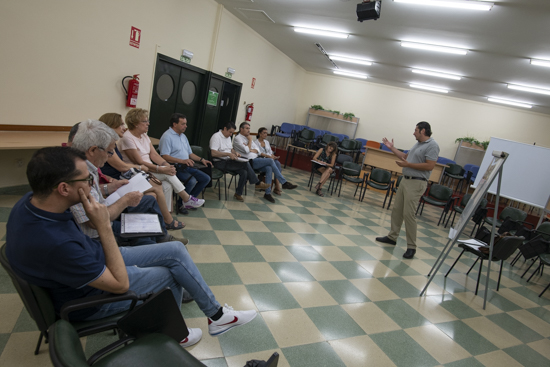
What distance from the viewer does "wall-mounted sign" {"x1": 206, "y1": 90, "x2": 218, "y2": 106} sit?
684 cm

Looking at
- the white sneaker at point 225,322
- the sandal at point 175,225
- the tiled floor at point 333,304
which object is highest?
the white sneaker at point 225,322

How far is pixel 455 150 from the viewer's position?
39.1 feet

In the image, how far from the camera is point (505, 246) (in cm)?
319

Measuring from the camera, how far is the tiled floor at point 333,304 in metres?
2.00

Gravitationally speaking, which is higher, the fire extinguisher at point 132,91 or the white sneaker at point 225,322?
the fire extinguisher at point 132,91

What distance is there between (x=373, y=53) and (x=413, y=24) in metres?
2.70

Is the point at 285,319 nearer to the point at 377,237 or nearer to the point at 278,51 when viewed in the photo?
the point at 377,237

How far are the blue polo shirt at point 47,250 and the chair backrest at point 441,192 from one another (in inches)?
264

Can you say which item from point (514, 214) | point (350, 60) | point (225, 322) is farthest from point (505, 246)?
point (350, 60)

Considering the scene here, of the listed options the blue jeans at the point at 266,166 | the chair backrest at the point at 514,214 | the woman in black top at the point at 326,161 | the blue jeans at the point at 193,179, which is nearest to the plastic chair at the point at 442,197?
the chair backrest at the point at 514,214

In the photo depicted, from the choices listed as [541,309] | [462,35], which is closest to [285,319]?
[541,309]

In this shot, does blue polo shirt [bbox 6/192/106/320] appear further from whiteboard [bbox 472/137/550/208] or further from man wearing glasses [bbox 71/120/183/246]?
whiteboard [bbox 472/137/550/208]

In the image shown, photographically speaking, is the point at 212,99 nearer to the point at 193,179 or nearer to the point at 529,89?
the point at 193,179

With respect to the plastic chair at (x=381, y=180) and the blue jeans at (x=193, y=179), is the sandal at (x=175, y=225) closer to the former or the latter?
the blue jeans at (x=193, y=179)
